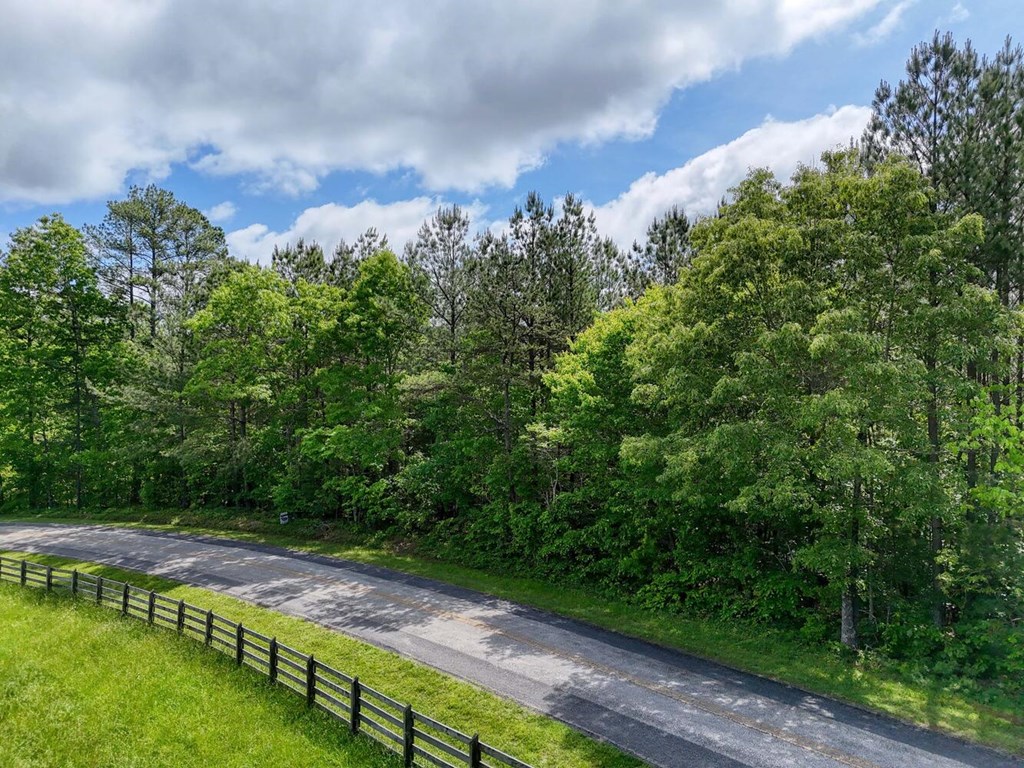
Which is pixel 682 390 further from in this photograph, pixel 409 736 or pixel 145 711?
pixel 145 711

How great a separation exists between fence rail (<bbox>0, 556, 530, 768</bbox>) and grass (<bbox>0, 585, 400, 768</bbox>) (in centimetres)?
27

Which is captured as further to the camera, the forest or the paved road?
the forest

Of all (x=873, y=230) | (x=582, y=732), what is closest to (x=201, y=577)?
(x=582, y=732)

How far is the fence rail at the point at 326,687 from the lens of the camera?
9.95m

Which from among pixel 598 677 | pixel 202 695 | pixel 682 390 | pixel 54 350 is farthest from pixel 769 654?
pixel 54 350

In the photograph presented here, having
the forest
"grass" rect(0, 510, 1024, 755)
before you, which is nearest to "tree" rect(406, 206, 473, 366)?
the forest

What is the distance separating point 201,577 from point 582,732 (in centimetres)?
1635

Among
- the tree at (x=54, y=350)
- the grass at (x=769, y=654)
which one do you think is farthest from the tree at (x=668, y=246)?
the tree at (x=54, y=350)

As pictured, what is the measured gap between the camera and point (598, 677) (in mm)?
13180

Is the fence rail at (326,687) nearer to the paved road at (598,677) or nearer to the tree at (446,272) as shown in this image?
the paved road at (598,677)

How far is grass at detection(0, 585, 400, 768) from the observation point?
35.5 ft

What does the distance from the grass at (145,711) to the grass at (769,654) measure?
8.19m

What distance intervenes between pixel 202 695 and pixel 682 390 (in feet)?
42.7

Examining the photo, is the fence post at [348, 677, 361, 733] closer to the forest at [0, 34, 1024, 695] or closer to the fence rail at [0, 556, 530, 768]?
the fence rail at [0, 556, 530, 768]
